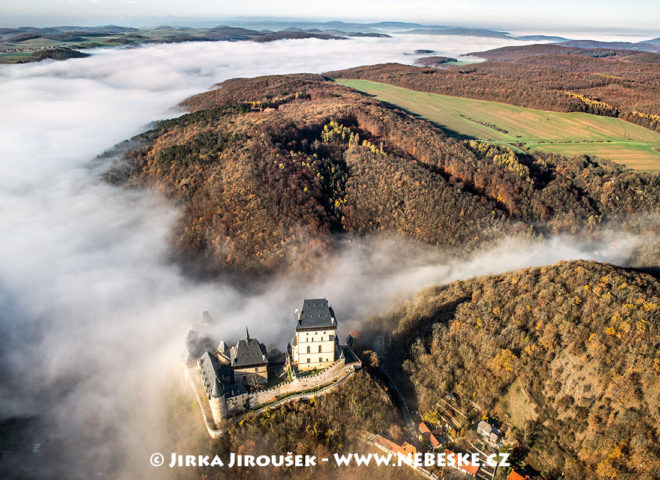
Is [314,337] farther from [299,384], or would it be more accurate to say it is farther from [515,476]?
[515,476]

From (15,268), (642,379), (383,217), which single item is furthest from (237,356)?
(15,268)

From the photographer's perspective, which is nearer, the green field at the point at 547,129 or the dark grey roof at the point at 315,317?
the dark grey roof at the point at 315,317

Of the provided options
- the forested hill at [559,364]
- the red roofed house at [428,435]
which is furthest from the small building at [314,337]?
the forested hill at [559,364]

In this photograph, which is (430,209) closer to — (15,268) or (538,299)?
(538,299)

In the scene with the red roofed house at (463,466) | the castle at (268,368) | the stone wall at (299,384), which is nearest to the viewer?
the red roofed house at (463,466)

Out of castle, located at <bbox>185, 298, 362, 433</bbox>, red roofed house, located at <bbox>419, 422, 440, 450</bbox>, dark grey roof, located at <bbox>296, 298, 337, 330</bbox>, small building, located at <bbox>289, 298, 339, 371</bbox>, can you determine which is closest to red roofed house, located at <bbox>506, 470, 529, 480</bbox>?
red roofed house, located at <bbox>419, 422, 440, 450</bbox>

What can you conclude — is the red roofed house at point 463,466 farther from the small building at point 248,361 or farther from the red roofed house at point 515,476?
the small building at point 248,361

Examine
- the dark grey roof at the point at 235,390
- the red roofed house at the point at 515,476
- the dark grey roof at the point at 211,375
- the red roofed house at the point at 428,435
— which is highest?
the dark grey roof at the point at 211,375

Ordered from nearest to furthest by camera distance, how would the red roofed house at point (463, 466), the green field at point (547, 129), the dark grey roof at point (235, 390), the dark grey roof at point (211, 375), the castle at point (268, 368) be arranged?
1. the red roofed house at point (463, 466)
2. the dark grey roof at point (211, 375)
3. the dark grey roof at point (235, 390)
4. the castle at point (268, 368)
5. the green field at point (547, 129)
